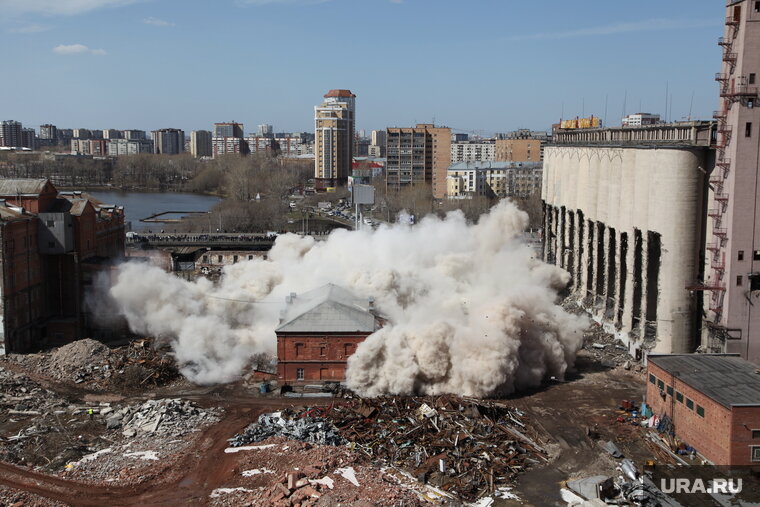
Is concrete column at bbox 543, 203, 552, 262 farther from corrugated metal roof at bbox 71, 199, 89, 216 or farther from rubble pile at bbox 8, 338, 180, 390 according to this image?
corrugated metal roof at bbox 71, 199, 89, 216

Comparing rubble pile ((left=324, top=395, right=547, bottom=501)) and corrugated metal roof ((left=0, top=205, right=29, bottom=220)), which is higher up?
corrugated metal roof ((left=0, top=205, right=29, bottom=220))

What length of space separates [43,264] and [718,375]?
3152 cm

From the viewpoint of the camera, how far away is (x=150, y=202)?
13838 cm

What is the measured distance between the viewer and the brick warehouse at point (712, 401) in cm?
2373

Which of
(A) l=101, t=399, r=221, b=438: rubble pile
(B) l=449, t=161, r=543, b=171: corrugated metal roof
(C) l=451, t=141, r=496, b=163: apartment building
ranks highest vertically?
(C) l=451, t=141, r=496, b=163: apartment building

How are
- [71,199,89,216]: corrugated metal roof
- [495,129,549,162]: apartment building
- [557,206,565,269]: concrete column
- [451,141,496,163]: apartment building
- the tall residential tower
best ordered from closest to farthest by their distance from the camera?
the tall residential tower, [71,199,89,216]: corrugated metal roof, [557,206,565,269]: concrete column, [495,129,549,162]: apartment building, [451,141,496,163]: apartment building

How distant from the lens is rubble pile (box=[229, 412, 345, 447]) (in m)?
26.4

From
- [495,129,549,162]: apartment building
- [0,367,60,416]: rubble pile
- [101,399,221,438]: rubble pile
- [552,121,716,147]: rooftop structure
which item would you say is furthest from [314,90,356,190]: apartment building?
[101,399,221,438]: rubble pile

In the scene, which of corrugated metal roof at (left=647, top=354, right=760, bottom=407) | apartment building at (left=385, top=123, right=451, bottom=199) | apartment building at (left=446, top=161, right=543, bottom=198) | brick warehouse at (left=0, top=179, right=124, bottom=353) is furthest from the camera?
apartment building at (left=385, top=123, right=451, bottom=199)

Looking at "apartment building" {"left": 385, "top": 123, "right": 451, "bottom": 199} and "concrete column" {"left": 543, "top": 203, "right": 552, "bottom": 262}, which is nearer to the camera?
"concrete column" {"left": 543, "top": 203, "right": 552, "bottom": 262}

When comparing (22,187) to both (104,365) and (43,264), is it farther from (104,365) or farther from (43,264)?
(104,365)

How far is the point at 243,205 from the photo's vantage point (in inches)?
3583

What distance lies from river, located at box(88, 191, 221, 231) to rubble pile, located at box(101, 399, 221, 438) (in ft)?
231

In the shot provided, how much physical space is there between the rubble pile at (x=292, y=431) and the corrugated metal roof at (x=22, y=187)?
1916 centimetres
